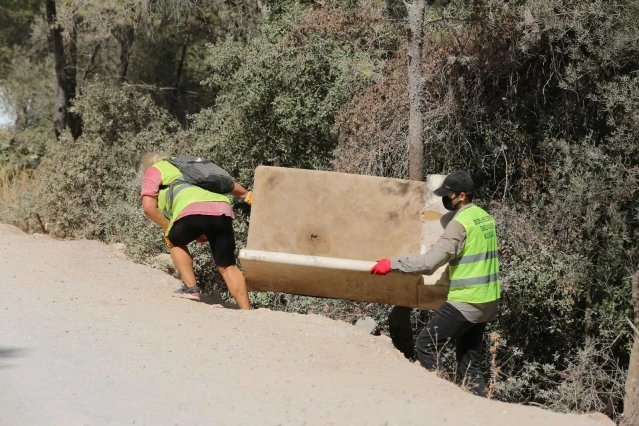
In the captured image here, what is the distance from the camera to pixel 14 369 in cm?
518

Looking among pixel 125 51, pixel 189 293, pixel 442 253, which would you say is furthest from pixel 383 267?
pixel 125 51

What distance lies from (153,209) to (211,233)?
57 centimetres

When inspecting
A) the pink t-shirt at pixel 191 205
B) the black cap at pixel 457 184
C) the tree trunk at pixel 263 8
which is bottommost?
the pink t-shirt at pixel 191 205

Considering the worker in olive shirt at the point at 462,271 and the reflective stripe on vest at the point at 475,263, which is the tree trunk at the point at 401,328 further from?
the reflective stripe on vest at the point at 475,263

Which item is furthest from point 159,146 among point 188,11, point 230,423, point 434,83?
point 230,423

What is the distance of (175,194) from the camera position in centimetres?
753

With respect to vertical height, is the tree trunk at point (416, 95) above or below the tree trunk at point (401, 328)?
above

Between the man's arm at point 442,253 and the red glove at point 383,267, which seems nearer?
the man's arm at point 442,253

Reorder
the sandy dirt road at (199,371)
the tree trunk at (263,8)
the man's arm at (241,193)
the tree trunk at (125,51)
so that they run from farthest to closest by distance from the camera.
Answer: the tree trunk at (125,51)
the tree trunk at (263,8)
the man's arm at (241,193)
the sandy dirt road at (199,371)

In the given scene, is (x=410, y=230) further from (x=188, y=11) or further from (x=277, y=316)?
(x=188, y=11)

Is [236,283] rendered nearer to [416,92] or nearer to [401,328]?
[401,328]

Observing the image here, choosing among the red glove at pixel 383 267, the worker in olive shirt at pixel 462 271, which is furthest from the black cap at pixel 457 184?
the red glove at pixel 383 267

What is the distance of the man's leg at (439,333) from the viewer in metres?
6.36

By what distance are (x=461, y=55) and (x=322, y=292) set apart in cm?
356
